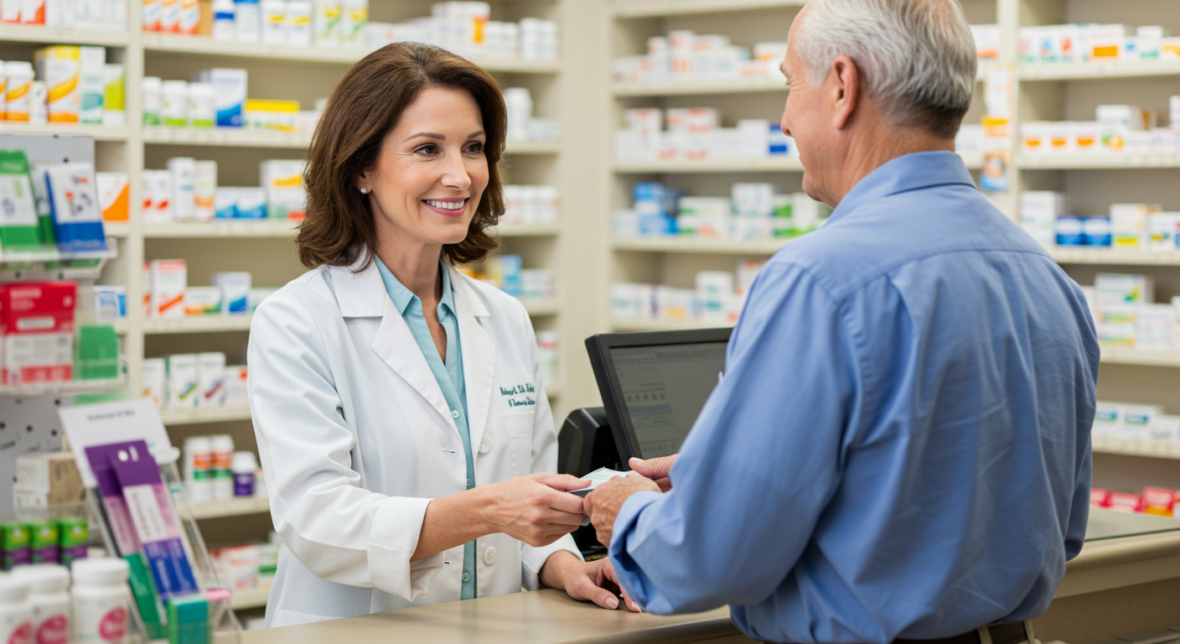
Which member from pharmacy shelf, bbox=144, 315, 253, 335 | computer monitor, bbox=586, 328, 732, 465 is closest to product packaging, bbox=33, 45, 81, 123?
pharmacy shelf, bbox=144, 315, 253, 335

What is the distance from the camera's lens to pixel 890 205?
1.29 m

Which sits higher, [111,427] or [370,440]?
[111,427]

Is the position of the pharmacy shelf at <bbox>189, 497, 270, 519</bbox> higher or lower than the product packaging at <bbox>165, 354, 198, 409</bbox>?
lower

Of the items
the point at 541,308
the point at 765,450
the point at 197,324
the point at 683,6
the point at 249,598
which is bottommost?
the point at 249,598

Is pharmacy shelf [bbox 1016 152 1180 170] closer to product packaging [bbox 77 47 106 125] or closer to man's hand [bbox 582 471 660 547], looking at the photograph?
man's hand [bbox 582 471 660 547]

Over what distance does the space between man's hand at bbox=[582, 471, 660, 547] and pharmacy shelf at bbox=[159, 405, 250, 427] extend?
3068 millimetres

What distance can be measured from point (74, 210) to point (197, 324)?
3.17 metres

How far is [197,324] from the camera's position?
4262mm

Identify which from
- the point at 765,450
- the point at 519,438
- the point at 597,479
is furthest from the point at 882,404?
the point at 519,438

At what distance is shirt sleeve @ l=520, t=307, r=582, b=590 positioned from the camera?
1972 mm

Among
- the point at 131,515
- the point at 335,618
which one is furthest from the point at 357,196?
the point at 131,515

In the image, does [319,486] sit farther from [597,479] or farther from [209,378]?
[209,378]

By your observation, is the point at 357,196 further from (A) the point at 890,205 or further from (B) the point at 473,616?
(A) the point at 890,205

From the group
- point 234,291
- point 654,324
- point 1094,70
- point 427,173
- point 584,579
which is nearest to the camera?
point 584,579
